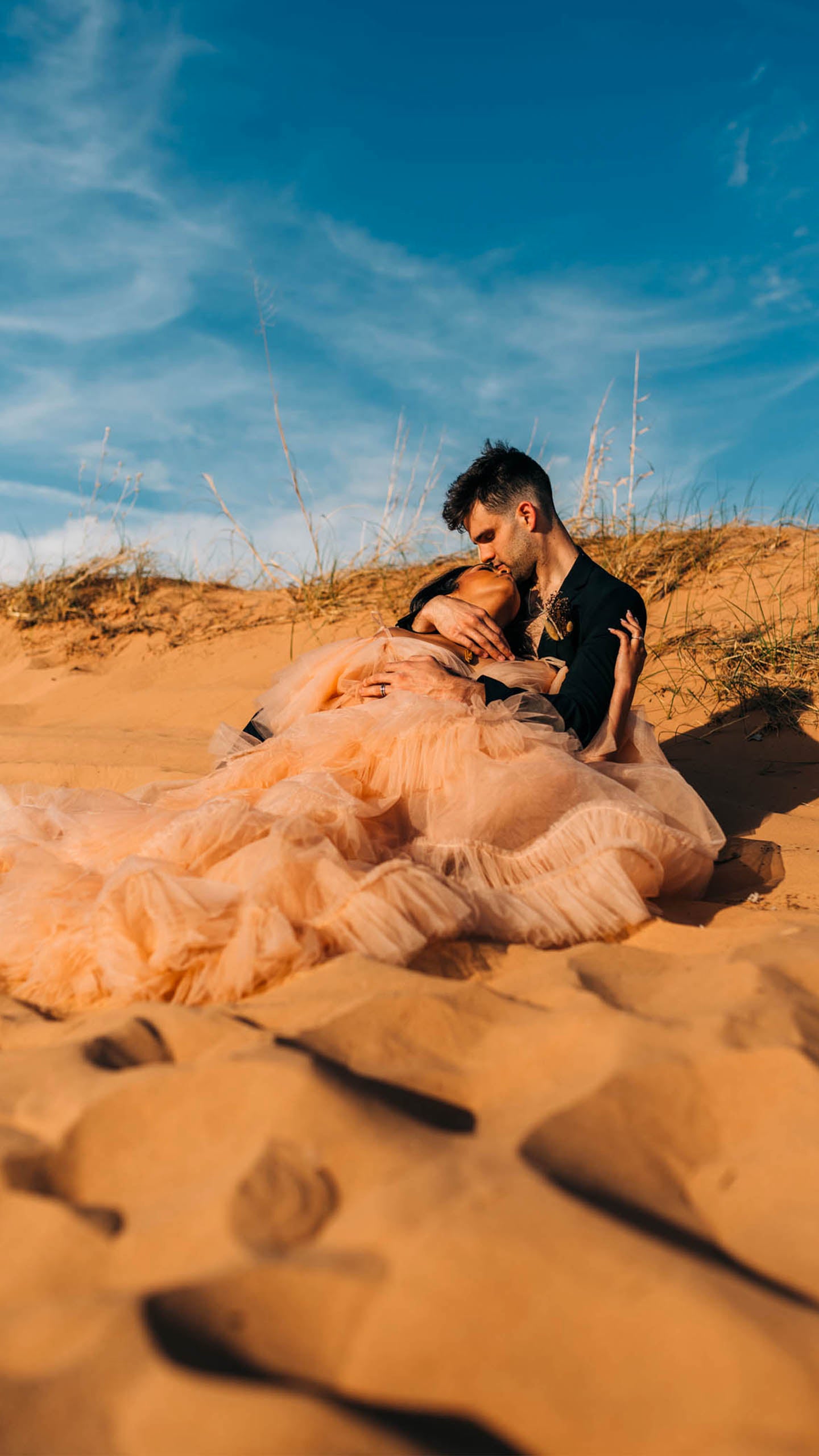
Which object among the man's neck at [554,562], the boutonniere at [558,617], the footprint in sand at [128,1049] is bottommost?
the footprint in sand at [128,1049]

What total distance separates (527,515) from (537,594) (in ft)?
1.04

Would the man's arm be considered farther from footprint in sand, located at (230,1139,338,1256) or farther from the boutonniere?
footprint in sand, located at (230,1139,338,1256)

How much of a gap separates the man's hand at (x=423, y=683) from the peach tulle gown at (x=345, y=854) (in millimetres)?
60

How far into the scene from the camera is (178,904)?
6.09 feet

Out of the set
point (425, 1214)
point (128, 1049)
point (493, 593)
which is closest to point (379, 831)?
point (128, 1049)

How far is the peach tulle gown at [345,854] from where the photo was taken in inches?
73.1

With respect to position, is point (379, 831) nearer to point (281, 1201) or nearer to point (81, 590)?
point (281, 1201)

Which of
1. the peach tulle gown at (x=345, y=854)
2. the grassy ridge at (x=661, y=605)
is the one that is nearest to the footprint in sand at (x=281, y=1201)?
the peach tulle gown at (x=345, y=854)

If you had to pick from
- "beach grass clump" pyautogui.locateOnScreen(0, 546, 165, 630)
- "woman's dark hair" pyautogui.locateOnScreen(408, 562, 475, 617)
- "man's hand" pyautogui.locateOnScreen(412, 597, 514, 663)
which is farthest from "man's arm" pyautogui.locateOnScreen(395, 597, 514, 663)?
"beach grass clump" pyautogui.locateOnScreen(0, 546, 165, 630)

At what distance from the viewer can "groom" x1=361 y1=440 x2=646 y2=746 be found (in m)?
3.00

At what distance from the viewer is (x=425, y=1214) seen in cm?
104

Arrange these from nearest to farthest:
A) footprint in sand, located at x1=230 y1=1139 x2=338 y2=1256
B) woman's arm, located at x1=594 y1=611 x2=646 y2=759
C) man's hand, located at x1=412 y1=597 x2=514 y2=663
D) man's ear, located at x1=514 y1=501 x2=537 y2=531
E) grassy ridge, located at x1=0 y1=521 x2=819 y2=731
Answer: footprint in sand, located at x1=230 y1=1139 x2=338 y2=1256 → woman's arm, located at x1=594 y1=611 x2=646 y2=759 → man's hand, located at x1=412 y1=597 x2=514 y2=663 → man's ear, located at x1=514 y1=501 x2=537 y2=531 → grassy ridge, located at x1=0 y1=521 x2=819 y2=731

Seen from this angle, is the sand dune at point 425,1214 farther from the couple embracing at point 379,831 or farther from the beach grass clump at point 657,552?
the beach grass clump at point 657,552

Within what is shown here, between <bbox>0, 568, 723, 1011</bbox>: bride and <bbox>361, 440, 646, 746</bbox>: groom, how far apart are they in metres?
0.18
